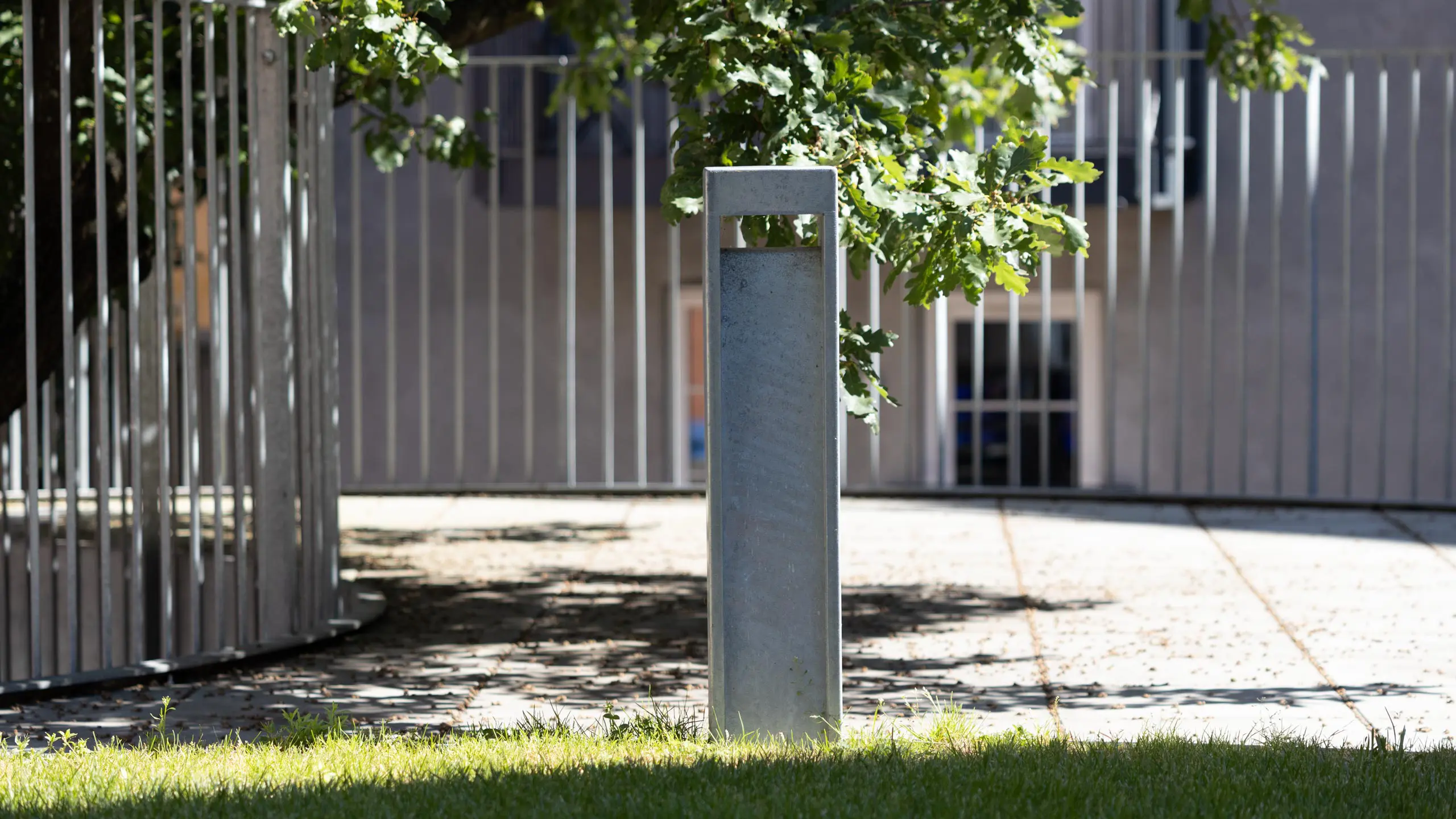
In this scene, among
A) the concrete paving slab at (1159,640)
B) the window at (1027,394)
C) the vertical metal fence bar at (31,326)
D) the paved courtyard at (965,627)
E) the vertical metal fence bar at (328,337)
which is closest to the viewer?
the concrete paving slab at (1159,640)

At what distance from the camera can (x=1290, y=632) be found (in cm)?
671

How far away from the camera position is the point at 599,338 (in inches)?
561

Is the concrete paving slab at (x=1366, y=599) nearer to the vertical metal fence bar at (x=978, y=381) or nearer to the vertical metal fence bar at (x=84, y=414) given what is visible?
the vertical metal fence bar at (x=978, y=381)

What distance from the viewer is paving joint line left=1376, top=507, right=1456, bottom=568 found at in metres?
8.58

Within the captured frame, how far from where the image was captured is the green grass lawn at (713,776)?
3.95 metres

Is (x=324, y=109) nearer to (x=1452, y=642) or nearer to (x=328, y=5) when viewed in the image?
(x=328, y=5)

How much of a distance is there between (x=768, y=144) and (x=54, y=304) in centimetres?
296

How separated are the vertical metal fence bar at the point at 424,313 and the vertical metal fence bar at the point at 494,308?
1.39 feet

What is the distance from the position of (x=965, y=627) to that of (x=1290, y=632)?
121cm

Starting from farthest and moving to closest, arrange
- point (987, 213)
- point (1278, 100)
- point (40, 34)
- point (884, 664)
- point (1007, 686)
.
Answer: point (1278, 100) < point (40, 34) < point (884, 664) < point (1007, 686) < point (987, 213)

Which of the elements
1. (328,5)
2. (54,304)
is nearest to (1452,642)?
(328,5)

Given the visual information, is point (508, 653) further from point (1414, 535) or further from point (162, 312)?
point (1414, 535)

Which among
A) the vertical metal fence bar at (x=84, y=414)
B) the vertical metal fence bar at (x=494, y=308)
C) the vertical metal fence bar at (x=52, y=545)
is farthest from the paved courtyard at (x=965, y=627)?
the vertical metal fence bar at (x=84, y=414)

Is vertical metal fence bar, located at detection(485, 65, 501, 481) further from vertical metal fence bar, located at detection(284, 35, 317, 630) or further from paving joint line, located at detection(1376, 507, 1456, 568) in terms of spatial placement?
paving joint line, located at detection(1376, 507, 1456, 568)
